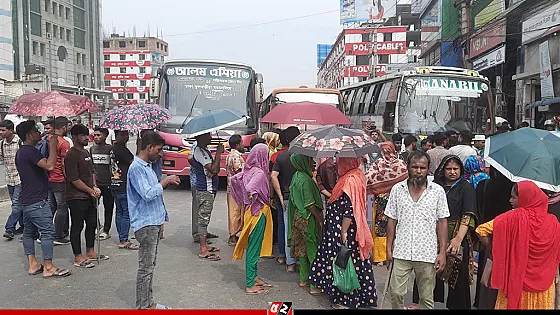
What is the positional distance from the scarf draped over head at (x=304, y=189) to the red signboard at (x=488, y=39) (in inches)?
641

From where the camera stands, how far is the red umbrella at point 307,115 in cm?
700

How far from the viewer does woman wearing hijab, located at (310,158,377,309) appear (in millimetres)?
4250

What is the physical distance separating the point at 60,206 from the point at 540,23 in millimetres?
15683

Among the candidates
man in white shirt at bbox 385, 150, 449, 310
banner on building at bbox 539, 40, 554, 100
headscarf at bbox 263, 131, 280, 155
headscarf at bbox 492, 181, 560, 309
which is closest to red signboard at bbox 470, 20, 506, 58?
banner on building at bbox 539, 40, 554, 100

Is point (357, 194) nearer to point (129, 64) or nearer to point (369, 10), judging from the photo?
point (369, 10)

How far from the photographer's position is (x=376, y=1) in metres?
38.4

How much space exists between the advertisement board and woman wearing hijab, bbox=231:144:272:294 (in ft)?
117

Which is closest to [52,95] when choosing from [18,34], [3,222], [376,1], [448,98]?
[3,222]

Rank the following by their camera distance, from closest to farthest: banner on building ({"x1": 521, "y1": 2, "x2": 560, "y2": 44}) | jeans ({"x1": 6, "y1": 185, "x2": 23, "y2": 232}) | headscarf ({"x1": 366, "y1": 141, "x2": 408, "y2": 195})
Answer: headscarf ({"x1": 366, "y1": 141, "x2": 408, "y2": 195}) → jeans ({"x1": 6, "y1": 185, "x2": 23, "y2": 232}) → banner on building ({"x1": 521, "y1": 2, "x2": 560, "y2": 44})

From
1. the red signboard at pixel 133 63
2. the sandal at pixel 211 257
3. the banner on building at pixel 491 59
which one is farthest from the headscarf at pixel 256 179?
the red signboard at pixel 133 63

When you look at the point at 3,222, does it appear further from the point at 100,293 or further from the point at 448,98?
the point at 448,98

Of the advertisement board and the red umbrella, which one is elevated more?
the advertisement board

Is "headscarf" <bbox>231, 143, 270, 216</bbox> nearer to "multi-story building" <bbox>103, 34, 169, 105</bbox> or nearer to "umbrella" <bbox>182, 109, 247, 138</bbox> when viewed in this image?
"umbrella" <bbox>182, 109, 247, 138</bbox>

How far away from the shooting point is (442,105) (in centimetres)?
1137
